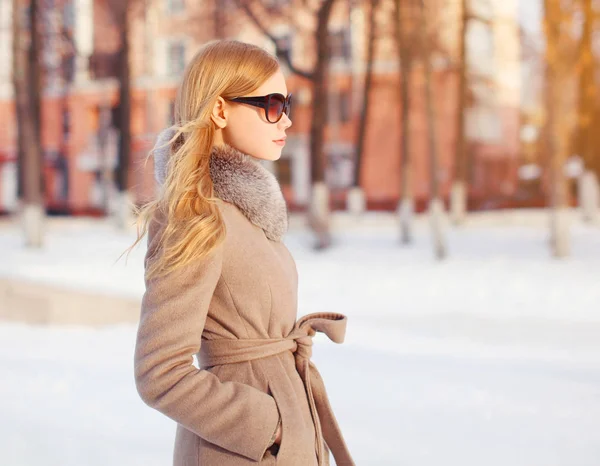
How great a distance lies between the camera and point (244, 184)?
1.83 metres

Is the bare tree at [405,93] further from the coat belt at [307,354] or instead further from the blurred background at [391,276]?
the coat belt at [307,354]

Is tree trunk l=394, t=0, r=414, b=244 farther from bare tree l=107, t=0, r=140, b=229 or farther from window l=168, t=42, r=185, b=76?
window l=168, t=42, r=185, b=76

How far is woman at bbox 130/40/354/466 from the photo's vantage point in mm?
1656

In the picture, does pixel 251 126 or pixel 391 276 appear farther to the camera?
pixel 391 276

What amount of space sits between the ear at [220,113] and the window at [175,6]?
3923 centimetres

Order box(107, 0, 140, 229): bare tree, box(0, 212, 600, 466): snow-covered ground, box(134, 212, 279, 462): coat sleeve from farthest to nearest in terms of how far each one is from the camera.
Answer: box(107, 0, 140, 229): bare tree, box(0, 212, 600, 466): snow-covered ground, box(134, 212, 279, 462): coat sleeve

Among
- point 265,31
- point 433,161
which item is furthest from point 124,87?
point 433,161

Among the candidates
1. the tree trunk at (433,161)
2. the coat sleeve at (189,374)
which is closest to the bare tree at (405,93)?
the tree trunk at (433,161)

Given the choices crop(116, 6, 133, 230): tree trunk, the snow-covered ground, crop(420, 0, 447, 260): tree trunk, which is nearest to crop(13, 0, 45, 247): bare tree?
crop(116, 6, 133, 230): tree trunk

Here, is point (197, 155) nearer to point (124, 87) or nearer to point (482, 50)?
point (124, 87)

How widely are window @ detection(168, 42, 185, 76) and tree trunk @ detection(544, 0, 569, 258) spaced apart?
93.1 ft

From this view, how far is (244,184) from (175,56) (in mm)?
40215

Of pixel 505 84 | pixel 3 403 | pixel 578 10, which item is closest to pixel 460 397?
pixel 3 403

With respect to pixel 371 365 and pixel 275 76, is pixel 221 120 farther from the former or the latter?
pixel 371 365
